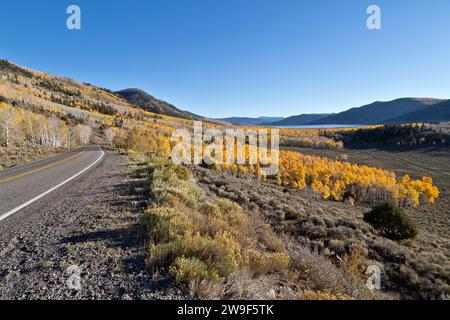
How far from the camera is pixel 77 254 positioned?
420 centimetres

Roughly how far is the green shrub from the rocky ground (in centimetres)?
3391

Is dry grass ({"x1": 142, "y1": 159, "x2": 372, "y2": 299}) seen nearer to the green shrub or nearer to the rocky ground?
the rocky ground

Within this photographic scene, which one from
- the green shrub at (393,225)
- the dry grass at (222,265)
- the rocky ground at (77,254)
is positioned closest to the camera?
the rocky ground at (77,254)

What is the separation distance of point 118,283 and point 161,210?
8.10ft

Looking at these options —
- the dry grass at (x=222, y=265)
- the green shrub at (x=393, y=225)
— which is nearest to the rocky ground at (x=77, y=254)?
the dry grass at (x=222, y=265)

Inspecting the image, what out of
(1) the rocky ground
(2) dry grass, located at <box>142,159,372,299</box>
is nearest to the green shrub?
(2) dry grass, located at <box>142,159,372,299</box>

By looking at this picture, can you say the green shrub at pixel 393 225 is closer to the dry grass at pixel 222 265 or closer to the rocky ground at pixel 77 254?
the dry grass at pixel 222 265

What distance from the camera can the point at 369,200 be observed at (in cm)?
8206

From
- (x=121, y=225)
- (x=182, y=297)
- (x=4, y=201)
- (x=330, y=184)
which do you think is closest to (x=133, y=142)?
(x=4, y=201)

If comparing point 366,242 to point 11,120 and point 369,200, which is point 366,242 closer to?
point 11,120

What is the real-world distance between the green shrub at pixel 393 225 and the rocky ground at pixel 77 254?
33915 millimetres

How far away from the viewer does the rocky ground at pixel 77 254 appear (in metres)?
3.23

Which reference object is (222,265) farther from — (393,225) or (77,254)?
(393,225)

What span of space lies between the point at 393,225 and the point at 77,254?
36268mm
